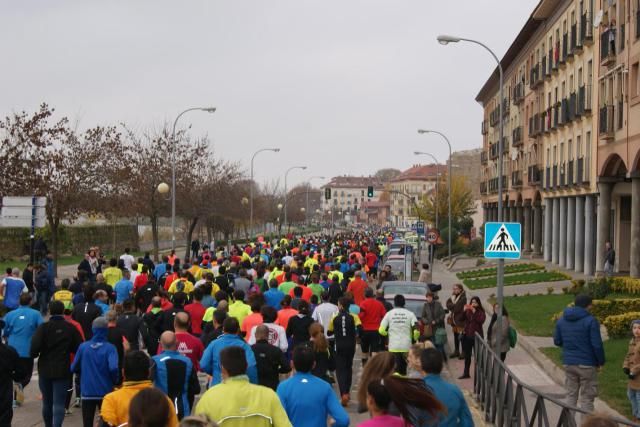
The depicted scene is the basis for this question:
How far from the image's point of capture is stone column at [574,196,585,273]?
40.8 meters

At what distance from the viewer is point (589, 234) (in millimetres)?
39312

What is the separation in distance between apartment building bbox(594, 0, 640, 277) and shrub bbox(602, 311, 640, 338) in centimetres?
1211

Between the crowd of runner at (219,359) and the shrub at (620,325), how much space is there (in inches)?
153

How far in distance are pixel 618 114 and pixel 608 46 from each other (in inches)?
106

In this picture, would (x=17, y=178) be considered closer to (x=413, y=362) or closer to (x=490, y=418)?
(x=490, y=418)

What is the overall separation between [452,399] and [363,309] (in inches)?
326

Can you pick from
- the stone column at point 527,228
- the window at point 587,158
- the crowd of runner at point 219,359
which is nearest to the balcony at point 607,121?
the window at point 587,158

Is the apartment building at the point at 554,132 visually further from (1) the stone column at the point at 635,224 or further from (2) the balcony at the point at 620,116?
(1) the stone column at the point at 635,224

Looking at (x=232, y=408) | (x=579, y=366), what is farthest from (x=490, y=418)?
(x=232, y=408)

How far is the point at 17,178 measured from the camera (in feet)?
115

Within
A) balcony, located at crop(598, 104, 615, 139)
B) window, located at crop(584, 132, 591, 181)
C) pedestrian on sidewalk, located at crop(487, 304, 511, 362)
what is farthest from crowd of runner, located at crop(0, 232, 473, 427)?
window, located at crop(584, 132, 591, 181)

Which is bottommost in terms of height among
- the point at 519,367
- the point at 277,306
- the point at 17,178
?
the point at 519,367

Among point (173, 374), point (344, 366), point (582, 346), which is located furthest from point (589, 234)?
point (173, 374)

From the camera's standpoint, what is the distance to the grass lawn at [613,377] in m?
12.9
